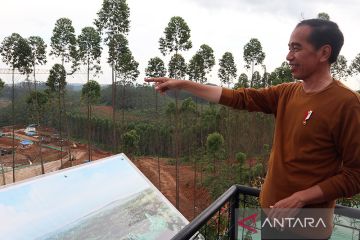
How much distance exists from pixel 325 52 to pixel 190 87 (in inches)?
19.0

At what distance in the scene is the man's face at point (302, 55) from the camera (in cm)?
105

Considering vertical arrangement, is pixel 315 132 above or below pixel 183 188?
above

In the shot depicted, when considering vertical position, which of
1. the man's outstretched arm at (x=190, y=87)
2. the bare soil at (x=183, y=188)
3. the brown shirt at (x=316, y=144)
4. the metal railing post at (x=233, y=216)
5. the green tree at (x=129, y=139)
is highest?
the man's outstretched arm at (x=190, y=87)

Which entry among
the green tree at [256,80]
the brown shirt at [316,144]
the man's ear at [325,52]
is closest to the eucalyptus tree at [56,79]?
the green tree at [256,80]

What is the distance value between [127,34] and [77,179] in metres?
12.4

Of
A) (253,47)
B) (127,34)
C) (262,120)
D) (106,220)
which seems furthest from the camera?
(262,120)

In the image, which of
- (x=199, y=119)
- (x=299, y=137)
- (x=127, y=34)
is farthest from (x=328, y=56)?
(x=199, y=119)

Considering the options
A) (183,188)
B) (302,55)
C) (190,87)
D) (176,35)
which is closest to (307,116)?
(302,55)

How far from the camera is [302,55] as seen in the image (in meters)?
1.05

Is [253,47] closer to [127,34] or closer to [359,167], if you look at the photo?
[127,34]

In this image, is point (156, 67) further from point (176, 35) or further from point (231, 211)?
point (231, 211)

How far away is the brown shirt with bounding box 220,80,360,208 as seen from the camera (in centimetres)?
97

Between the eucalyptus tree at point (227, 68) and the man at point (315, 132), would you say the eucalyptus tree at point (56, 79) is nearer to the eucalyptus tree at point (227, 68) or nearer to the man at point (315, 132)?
the eucalyptus tree at point (227, 68)

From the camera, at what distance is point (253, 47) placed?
58.5ft
